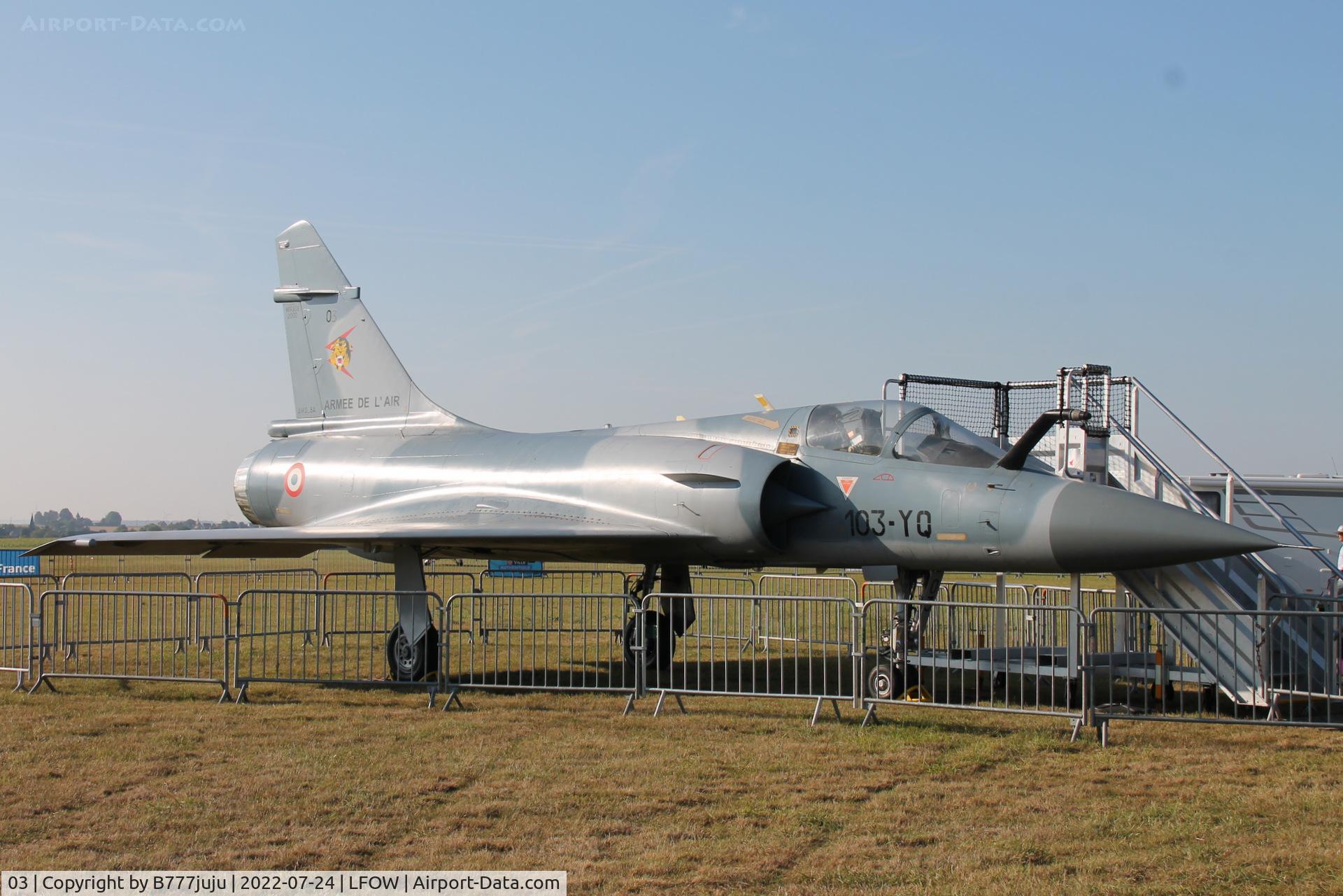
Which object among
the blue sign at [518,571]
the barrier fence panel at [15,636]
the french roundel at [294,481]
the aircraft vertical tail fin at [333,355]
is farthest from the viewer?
the aircraft vertical tail fin at [333,355]

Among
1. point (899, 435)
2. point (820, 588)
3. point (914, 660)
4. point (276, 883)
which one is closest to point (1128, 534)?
point (914, 660)

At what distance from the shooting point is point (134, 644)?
13.9 meters

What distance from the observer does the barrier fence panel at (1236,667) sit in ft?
23.7

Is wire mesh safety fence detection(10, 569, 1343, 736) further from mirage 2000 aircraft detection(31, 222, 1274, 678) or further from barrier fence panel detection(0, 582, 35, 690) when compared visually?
mirage 2000 aircraft detection(31, 222, 1274, 678)

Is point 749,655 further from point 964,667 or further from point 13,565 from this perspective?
→ point 13,565

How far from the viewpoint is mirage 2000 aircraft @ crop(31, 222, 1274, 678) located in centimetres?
806

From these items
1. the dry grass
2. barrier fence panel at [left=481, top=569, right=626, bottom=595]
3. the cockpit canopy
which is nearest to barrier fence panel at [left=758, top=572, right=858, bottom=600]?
barrier fence panel at [left=481, top=569, right=626, bottom=595]

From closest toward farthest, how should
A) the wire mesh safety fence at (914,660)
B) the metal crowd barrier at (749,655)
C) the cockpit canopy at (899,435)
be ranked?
the wire mesh safety fence at (914,660) < the metal crowd barrier at (749,655) < the cockpit canopy at (899,435)

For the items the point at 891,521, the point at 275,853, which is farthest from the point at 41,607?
A: the point at 891,521

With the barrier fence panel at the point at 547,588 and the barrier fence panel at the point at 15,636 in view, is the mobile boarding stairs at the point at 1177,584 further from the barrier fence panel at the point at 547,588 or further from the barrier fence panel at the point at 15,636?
the barrier fence panel at the point at 15,636

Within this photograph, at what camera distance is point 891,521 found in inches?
350

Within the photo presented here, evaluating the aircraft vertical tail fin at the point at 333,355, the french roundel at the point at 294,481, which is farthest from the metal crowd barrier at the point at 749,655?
the french roundel at the point at 294,481

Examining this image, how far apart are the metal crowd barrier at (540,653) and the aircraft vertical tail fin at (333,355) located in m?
2.48

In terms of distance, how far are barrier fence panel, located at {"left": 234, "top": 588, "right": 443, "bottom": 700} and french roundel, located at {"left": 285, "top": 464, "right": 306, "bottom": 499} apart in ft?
3.74
